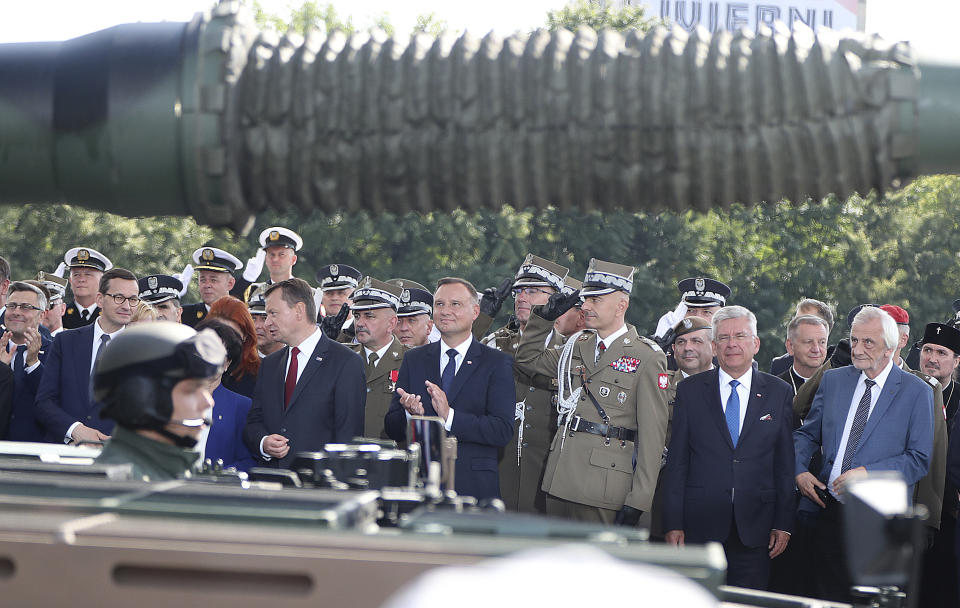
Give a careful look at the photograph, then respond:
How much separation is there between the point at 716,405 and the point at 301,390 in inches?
101

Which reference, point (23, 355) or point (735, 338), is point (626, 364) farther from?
point (23, 355)

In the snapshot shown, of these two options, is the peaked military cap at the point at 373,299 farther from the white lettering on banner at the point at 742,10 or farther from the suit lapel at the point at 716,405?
the white lettering on banner at the point at 742,10

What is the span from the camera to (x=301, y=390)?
751cm

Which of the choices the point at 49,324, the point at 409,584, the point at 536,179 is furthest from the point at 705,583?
the point at 49,324

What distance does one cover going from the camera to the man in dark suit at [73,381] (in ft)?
25.6

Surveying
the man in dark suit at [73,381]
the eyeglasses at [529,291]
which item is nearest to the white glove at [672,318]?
the eyeglasses at [529,291]

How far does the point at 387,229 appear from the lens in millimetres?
25188

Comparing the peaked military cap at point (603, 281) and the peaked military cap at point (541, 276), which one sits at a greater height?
the peaked military cap at point (541, 276)

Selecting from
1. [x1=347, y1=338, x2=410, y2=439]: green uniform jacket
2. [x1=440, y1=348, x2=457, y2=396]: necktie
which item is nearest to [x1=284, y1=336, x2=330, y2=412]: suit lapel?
[x1=440, y1=348, x2=457, y2=396]: necktie

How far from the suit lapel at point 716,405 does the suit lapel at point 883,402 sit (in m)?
0.80

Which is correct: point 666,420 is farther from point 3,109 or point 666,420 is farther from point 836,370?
point 3,109

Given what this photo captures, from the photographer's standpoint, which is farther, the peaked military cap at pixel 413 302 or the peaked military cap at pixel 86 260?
the peaked military cap at pixel 86 260

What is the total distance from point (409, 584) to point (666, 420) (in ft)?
20.2

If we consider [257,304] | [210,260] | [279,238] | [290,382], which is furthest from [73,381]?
[279,238]
